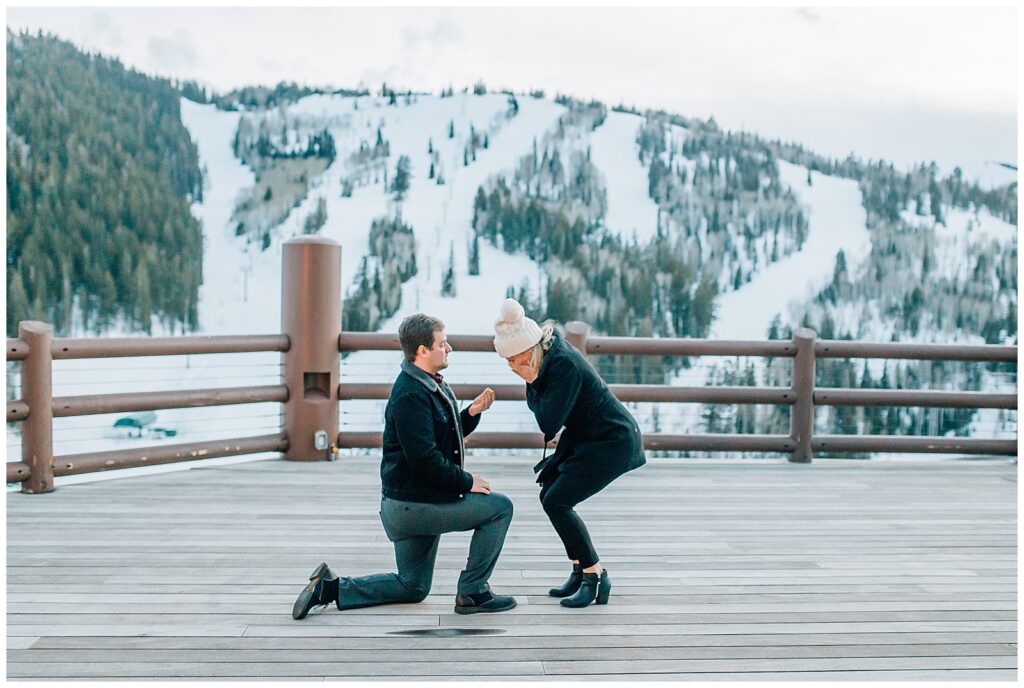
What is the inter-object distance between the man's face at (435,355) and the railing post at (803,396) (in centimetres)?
448

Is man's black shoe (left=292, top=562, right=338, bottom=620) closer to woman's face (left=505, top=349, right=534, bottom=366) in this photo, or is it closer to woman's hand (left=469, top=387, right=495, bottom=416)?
woman's hand (left=469, top=387, right=495, bottom=416)

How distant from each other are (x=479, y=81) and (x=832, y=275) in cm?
2813

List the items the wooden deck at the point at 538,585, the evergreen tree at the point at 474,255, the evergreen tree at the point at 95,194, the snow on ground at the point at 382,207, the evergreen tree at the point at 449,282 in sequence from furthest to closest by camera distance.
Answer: the evergreen tree at the point at 474,255
the evergreen tree at the point at 449,282
the snow on ground at the point at 382,207
the evergreen tree at the point at 95,194
the wooden deck at the point at 538,585

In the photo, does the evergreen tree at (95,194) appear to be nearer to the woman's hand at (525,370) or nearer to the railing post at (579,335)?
the railing post at (579,335)

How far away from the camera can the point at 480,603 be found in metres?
3.61

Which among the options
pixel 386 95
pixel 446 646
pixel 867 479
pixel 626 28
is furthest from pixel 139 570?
pixel 386 95

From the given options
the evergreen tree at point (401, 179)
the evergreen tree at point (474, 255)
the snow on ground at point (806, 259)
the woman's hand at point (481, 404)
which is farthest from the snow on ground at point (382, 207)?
the woman's hand at point (481, 404)

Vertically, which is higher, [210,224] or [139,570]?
[210,224]

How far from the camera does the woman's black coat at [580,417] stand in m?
3.49

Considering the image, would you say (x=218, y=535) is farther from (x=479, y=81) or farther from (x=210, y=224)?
(x=479, y=81)

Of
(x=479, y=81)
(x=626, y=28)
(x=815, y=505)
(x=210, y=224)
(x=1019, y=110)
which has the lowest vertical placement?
(x=815, y=505)

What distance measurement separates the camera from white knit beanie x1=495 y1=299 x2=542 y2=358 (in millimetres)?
3432

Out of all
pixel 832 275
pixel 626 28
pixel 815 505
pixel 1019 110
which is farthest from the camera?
pixel 832 275

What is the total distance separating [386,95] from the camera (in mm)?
63812
